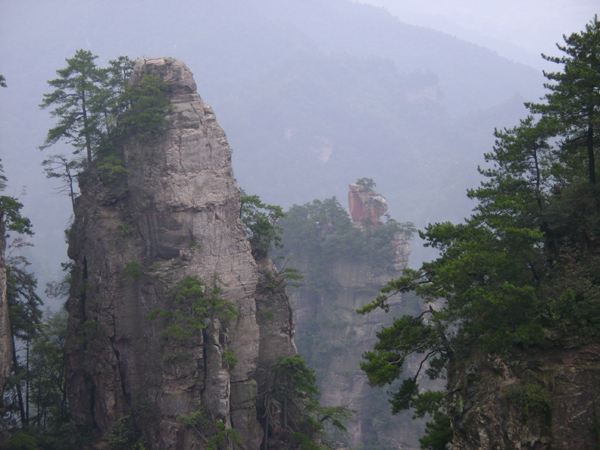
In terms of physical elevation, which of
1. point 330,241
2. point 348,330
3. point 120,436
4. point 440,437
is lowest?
point 120,436

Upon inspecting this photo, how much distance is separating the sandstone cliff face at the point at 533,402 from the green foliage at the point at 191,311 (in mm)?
12533

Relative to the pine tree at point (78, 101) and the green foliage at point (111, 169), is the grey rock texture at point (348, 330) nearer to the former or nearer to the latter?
the green foliage at point (111, 169)

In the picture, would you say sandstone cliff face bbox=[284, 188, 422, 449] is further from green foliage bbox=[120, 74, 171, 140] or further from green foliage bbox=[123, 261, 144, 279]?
green foliage bbox=[120, 74, 171, 140]

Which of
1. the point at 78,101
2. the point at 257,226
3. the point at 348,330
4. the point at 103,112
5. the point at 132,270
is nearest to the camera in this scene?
the point at 132,270

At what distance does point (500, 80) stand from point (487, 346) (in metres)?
202

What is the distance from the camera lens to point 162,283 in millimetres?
22547

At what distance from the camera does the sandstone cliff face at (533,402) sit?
10.6m

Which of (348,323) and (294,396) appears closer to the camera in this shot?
(294,396)

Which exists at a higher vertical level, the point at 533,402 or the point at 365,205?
the point at 365,205

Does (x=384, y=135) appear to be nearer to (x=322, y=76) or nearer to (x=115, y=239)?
(x=322, y=76)

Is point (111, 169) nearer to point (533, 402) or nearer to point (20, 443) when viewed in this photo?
point (20, 443)

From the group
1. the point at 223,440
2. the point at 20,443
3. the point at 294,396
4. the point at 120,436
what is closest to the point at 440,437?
the point at 223,440

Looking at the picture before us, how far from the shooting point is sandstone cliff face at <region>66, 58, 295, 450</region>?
71.7 feet

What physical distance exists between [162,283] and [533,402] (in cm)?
1658
